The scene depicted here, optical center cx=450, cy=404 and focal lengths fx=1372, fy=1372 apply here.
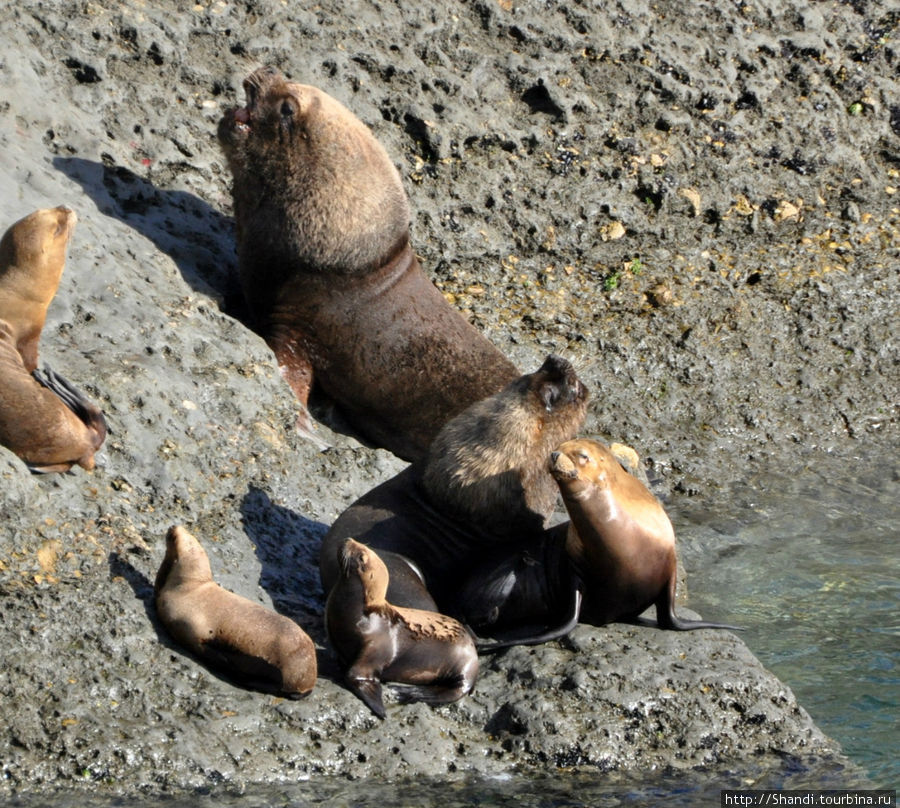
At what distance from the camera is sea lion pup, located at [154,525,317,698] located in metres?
4.56

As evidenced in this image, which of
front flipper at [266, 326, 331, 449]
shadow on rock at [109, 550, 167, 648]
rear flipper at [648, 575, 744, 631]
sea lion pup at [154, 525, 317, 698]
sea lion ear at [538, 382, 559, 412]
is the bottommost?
front flipper at [266, 326, 331, 449]

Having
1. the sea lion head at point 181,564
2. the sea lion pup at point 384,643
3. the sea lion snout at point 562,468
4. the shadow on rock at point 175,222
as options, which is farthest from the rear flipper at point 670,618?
the shadow on rock at point 175,222

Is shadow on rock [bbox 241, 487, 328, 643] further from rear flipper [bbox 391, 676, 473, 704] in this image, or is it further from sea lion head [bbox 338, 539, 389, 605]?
rear flipper [bbox 391, 676, 473, 704]

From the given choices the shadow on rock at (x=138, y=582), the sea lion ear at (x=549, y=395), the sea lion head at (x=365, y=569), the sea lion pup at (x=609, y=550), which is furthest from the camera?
the sea lion ear at (x=549, y=395)

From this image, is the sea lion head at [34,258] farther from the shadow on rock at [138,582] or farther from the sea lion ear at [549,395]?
the sea lion ear at [549,395]

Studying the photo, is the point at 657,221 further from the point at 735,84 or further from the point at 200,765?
the point at 200,765

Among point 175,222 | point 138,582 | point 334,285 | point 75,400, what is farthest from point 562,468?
point 175,222

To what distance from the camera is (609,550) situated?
17.6 ft

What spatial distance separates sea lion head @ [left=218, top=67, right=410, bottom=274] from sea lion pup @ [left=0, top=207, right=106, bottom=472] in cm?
162

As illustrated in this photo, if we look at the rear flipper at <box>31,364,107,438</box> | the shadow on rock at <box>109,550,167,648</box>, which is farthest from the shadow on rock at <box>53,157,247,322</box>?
the shadow on rock at <box>109,550,167,648</box>

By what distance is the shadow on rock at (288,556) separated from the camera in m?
5.35

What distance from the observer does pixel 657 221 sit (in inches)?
360

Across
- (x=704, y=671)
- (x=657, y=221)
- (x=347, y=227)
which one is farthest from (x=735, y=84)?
(x=704, y=671)

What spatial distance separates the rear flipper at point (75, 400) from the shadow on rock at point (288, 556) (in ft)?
2.51
